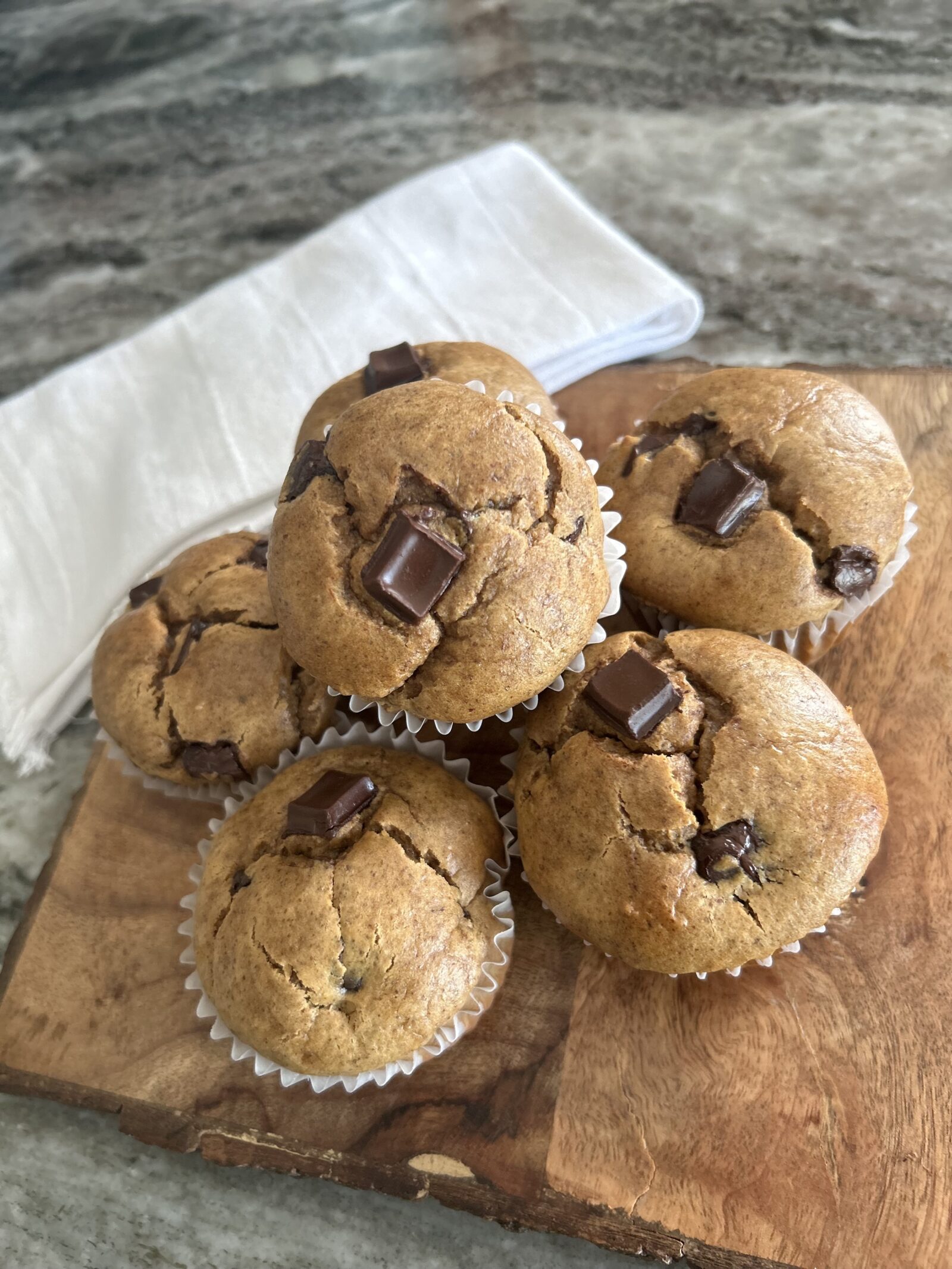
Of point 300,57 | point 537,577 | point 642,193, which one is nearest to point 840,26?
point 642,193

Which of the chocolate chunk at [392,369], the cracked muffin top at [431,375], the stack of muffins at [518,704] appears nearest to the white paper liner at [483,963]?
the stack of muffins at [518,704]

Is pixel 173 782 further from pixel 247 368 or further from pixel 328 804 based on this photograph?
pixel 247 368

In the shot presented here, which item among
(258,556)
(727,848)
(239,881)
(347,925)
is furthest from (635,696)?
(258,556)

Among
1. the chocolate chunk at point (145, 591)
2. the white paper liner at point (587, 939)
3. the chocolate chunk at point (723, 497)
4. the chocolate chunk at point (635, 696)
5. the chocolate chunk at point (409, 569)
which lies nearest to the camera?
the chocolate chunk at point (409, 569)

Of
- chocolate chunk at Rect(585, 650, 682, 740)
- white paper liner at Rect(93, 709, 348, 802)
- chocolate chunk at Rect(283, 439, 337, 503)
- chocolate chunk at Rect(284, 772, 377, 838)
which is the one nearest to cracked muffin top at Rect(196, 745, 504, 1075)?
chocolate chunk at Rect(284, 772, 377, 838)

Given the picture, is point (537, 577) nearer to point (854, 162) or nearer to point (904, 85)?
point (854, 162)

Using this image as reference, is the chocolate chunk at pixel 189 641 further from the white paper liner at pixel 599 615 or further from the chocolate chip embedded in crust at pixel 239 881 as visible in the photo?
the chocolate chip embedded in crust at pixel 239 881
